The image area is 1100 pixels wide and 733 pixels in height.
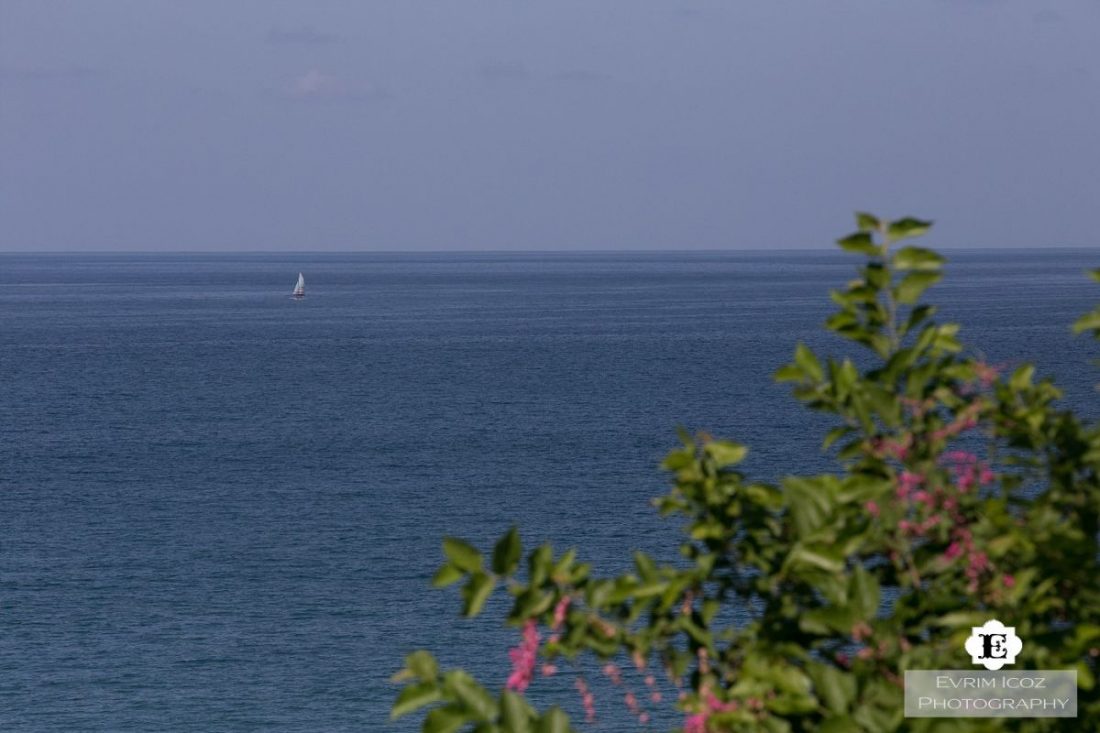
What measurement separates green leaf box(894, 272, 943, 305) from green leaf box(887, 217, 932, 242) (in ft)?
0.50

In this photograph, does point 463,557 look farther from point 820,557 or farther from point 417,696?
point 820,557

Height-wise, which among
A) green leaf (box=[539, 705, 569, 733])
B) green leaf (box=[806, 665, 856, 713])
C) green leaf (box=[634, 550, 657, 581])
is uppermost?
green leaf (box=[634, 550, 657, 581])

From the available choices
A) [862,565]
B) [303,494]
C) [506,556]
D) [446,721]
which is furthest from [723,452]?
[303,494]

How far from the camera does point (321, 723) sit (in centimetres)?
4416

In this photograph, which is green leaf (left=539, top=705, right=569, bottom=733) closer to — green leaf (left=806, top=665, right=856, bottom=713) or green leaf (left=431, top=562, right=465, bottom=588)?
green leaf (left=431, top=562, right=465, bottom=588)

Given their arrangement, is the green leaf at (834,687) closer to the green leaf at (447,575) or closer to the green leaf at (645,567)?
the green leaf at (645,567)

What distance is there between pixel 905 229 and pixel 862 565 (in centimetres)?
133

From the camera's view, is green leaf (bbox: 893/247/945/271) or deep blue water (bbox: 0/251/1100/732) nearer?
green leaf (bbox: 893/247/945/271)

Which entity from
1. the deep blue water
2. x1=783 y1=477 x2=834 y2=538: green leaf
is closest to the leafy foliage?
x1=783 y1=477 x2=834 y2=538: green leaf

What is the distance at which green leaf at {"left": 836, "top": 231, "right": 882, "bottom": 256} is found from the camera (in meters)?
5.89

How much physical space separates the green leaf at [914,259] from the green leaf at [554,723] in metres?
2.22

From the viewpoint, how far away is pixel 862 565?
595 cm

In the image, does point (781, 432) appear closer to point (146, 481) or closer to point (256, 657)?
point (146, 481)

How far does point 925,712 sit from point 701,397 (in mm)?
107771
